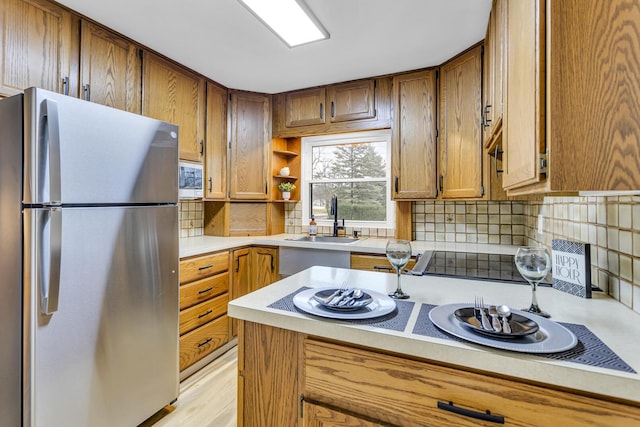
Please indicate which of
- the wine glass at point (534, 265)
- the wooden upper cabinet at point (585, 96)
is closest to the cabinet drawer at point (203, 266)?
the wine glass at point (534, 265)

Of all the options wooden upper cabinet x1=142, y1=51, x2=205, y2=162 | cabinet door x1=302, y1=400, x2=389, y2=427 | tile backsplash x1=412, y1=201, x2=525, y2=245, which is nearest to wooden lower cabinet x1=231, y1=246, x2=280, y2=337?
wooden upper cabinet x1=142, y1=51, x2=205, y2=162

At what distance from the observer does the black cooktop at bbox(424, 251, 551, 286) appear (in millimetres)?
1438

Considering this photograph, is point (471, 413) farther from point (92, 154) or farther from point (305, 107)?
point (305, 107)

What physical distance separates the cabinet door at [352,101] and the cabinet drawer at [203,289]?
172cm

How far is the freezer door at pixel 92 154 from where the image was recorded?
1.23 metres

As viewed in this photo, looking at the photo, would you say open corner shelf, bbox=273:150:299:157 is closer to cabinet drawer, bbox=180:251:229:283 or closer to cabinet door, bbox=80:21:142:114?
cabinet drawer, bbox=180:251:229:283

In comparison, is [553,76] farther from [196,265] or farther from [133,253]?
[196,265]

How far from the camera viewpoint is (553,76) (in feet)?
2.41

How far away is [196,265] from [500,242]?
7.92ft

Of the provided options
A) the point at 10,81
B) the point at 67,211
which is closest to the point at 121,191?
the point at 67,211

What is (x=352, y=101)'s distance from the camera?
2814 mm

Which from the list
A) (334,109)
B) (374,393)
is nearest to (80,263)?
A: (374,393)

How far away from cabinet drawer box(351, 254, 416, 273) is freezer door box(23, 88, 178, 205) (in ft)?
4.58

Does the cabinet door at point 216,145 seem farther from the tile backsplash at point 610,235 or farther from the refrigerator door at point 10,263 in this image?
the tile backsplash at point 610,235
